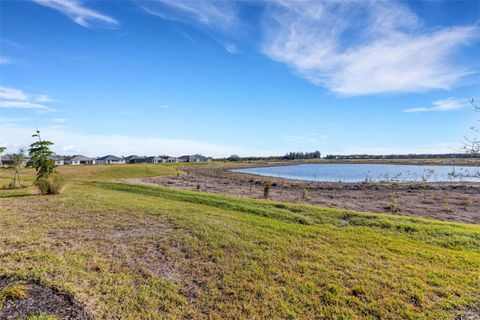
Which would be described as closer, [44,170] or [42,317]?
[42,317]

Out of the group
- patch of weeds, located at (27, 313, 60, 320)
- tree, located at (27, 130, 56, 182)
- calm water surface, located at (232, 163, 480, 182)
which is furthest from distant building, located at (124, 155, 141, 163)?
patch of weeds, located at (27, 313, 60, 320)

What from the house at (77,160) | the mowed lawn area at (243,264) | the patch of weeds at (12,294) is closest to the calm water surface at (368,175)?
the mowed lawn area at (243,264)

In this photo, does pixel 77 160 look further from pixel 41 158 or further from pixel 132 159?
pixel 41 158

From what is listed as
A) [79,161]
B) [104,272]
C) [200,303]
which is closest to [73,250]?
[104,272]

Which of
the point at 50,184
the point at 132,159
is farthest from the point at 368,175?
the point at 132,159

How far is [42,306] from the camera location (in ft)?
13.8

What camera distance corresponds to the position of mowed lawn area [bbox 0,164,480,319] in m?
4.64

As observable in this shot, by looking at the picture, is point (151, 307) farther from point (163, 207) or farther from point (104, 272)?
point (163, 207)

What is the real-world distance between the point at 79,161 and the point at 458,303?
402ft

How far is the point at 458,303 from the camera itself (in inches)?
192

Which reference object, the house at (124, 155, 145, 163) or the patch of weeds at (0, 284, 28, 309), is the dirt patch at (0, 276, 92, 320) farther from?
the house at (124, 155, 145, 163)

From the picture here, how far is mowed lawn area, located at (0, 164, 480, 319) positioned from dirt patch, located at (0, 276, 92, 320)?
0.57ft

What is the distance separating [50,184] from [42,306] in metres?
14.1

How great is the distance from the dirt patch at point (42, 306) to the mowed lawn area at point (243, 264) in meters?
0.17
